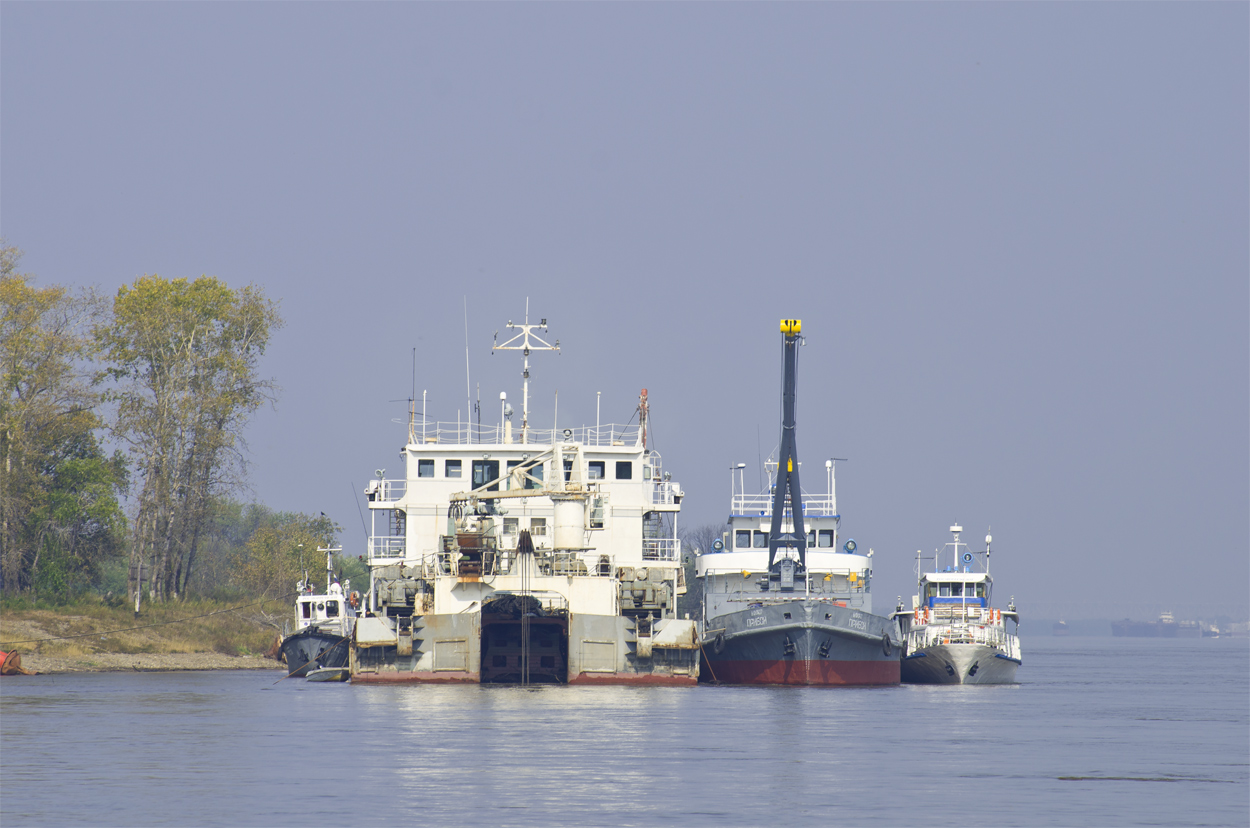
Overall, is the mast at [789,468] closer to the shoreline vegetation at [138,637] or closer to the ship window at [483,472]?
the ship window at [483,472]

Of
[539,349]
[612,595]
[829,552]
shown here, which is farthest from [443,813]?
[829,552]

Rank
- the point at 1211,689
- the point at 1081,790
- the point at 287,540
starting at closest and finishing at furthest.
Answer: the point at 1081,790 → the point at 1211,689 → the point at 287,540

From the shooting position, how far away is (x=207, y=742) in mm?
34625

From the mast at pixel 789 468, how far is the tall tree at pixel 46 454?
34613 millimetres

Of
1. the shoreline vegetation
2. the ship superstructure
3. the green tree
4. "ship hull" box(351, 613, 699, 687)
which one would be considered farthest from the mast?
the green tree

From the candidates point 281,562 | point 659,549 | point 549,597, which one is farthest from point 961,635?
point 281,562

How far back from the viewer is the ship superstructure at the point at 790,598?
5303cm

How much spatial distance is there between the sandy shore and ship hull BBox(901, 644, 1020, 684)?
30593 millimetres

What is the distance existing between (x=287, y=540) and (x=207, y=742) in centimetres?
6689

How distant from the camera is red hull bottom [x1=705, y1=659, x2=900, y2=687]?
53156 mm

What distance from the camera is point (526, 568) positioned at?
4969 cm

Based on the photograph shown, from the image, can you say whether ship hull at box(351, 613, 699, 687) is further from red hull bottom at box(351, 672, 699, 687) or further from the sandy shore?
the sandy shore

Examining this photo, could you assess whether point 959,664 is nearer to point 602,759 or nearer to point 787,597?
point 787,597

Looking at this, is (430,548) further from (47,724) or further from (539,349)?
(47,724)
